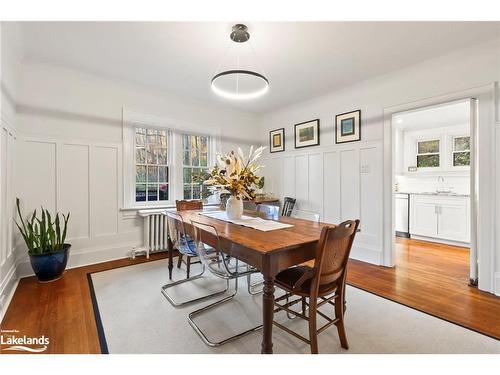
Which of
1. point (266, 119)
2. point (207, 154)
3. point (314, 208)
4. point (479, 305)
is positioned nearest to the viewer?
point (479, 305)

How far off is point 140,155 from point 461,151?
602 centimetres

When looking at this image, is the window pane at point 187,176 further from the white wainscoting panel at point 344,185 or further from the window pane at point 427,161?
the window pane at point 427,161

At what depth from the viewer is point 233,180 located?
221cm

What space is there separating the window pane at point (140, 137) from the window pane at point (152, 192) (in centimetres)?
68

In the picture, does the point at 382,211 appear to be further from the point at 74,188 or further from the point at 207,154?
the point at 74,188

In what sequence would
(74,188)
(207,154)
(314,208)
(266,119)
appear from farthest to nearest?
(266,119), (207,154), (314,208), (74,188)

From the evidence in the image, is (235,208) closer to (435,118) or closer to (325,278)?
(325,278)

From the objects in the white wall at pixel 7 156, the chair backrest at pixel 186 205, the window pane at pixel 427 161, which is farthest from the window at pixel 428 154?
the white wall at pixel 7 156

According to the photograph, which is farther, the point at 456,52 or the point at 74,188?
the point at 74,188

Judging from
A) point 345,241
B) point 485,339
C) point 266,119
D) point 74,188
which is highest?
point 266,119

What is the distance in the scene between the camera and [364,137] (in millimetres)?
3469

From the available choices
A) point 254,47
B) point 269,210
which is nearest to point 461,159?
point 269,210

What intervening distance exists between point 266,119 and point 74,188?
355cm
